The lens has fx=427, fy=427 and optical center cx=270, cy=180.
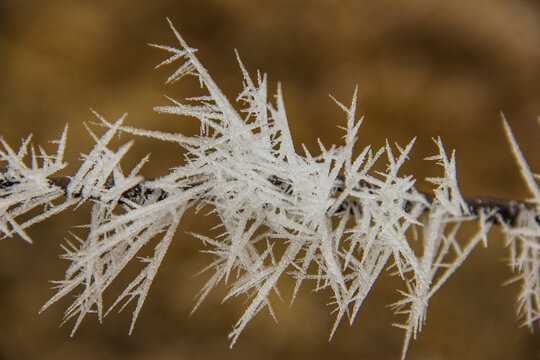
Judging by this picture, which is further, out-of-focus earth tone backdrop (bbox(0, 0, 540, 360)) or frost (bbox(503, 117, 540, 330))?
out-of-focus earth tone backdrop (bbox(0, 0, 540, 360))

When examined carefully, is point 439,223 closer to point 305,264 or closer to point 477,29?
point 305,264

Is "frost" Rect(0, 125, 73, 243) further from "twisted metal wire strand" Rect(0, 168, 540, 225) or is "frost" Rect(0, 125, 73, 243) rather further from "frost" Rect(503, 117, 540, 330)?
"frost" Rect(503, 117, 540, 330)

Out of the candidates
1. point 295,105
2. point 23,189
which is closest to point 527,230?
point 23,189

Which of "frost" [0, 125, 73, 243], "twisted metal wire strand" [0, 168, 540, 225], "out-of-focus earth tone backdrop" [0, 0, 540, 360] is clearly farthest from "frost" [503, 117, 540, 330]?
"out-of-focus earth tone backdrop" [0, 0, 540, 360]

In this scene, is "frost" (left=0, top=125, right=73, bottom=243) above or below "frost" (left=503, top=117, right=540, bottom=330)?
below

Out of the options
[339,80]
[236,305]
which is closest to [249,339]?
[236,305]

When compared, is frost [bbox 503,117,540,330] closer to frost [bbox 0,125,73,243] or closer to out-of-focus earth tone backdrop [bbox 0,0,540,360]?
frost [bbox 0,125,73,243]
